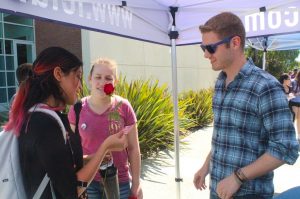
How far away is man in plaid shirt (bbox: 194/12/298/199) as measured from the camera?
1835 millimetres

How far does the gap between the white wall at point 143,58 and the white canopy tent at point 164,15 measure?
8.91 meters

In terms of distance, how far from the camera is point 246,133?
195 centimetres

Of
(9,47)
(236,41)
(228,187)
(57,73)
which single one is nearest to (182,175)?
(228,187)

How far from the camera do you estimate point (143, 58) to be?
14.9 metres

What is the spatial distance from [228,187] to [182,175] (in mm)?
4118

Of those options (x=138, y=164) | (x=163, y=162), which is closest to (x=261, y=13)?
(x=138, y=164)

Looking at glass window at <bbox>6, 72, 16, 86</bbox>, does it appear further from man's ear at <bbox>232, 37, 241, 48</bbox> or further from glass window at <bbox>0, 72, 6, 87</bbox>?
man's ear at <bbox>232, 37, 241, 48</bbox>

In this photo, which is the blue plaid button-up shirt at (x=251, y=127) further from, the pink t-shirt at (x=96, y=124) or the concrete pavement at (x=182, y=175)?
the concrete pavement at (x=182, y=175)

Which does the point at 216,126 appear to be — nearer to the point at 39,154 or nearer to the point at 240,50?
the point at 240,50

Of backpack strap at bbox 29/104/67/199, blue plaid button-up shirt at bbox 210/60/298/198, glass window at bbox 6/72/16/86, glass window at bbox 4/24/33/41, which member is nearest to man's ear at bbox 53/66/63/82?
backpack strap at bbox 29/104/67/199

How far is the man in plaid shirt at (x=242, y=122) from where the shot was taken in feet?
6.02

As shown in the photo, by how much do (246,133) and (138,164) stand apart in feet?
3.25

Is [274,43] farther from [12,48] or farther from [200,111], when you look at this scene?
[12,48]

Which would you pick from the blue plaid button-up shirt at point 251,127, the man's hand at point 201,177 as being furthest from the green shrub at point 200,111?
the blue plaid button-up shirt at point 251,127
